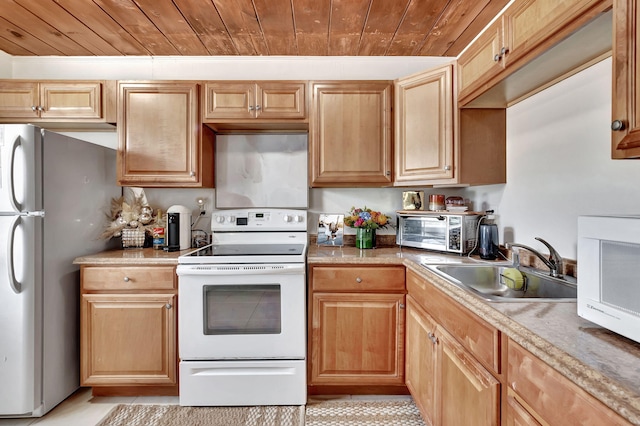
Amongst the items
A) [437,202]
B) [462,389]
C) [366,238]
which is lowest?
[462,389]

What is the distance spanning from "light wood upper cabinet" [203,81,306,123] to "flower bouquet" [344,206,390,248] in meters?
0.80

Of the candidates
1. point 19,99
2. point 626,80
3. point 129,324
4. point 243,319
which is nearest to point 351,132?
point 243,319

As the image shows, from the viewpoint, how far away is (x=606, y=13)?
3.15 ft

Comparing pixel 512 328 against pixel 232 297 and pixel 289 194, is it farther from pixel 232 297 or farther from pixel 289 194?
pixel 289 194

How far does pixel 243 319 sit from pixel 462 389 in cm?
120

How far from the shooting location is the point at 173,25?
2047 millimetres

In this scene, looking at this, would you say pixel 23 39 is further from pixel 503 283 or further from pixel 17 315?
pixel 503 283

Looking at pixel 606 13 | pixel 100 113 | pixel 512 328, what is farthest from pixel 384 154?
pixel 100 113

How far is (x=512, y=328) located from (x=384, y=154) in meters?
1.50

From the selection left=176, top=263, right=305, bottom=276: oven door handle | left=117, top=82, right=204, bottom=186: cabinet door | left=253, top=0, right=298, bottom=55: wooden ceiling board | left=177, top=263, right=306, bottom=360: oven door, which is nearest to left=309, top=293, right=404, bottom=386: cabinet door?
left=177, top=263, right=306, bottom=360: oven door

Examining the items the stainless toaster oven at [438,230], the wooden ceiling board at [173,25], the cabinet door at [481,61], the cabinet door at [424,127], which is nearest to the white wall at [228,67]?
the wooden ceiling board at [173,25]

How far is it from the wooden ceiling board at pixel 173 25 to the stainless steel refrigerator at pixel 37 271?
3.01 ft

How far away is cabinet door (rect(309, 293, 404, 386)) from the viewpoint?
1.89 metres

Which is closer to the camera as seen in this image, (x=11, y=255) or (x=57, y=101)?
(x=11, y=255)
